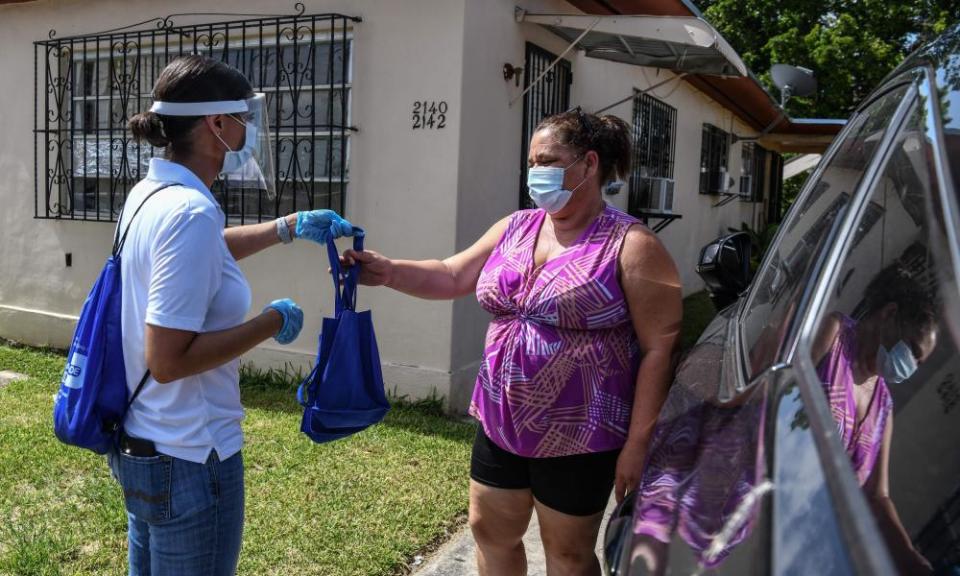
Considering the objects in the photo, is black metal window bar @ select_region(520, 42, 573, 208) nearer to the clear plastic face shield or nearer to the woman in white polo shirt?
the clear plastic face shield

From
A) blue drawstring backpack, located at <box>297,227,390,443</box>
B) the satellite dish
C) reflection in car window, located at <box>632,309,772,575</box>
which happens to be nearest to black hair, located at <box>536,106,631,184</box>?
blue drawstring backpack, located at <box>297,227,390,443</box>

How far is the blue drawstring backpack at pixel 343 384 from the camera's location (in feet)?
7.44

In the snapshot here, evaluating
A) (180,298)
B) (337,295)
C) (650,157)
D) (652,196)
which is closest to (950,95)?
(180,298)

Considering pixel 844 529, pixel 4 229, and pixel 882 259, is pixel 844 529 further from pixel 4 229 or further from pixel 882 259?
pixel 4 229

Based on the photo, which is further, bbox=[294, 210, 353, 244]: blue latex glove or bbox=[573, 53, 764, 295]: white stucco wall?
bbox=[573, 53, 764, 295]: white stucco wall

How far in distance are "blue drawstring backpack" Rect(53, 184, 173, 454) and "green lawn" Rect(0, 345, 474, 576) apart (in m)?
1.52

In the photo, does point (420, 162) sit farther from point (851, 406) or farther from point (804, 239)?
point (851, 406)

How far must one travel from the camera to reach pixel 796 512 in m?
0.94

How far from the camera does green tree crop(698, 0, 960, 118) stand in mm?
19156

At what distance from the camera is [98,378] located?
192 cm

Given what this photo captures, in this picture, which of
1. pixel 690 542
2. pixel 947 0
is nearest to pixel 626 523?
pixel 690 542

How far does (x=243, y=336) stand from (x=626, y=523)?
0.97m

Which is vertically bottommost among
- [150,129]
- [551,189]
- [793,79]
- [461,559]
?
[461,559]

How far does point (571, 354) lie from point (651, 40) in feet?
13.7
